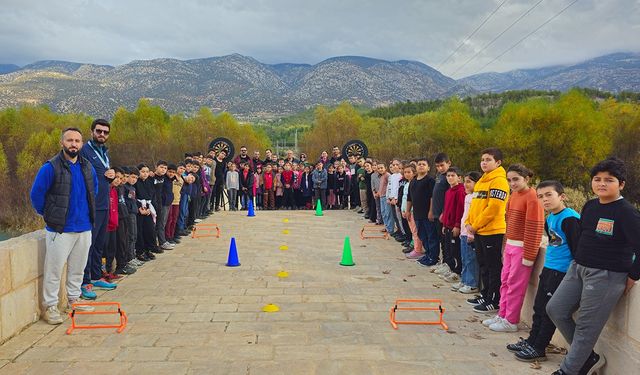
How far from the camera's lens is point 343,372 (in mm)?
4250

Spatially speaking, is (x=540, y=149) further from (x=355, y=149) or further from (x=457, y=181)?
(x=457, y=181)

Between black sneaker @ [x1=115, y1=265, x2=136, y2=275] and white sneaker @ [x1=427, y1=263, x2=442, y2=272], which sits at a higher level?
black sneaker @ [x1=115, y1=265, x2=136, y2=275]

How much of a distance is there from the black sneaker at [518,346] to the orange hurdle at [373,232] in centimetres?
650

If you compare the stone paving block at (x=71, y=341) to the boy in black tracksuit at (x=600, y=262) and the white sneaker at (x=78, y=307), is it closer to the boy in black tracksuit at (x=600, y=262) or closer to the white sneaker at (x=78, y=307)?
the white sneaker at (x=78, y=307)

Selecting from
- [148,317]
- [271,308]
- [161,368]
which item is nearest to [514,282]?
[271,308]

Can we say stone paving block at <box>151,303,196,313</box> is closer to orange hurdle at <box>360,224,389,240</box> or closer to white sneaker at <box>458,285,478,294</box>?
white sneaker at <box>458,285,478,294</box>

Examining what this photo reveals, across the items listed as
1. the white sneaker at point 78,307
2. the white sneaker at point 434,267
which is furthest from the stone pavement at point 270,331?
the white sneaker at point 78,307

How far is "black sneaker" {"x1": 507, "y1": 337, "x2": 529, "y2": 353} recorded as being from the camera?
4.72 metres

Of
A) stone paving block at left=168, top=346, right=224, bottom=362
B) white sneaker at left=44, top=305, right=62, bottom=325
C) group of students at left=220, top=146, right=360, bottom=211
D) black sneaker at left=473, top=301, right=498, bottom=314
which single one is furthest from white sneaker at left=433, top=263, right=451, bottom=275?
group of students at left=220, top=146, right=360, bottom=211

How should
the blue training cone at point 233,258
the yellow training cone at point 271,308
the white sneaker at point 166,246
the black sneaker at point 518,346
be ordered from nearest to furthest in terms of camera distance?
the black sneaker at point 518,346, the yellow training cone at point 271,308, the blue training cone at point 233,258, the white sneaker at point 166,246

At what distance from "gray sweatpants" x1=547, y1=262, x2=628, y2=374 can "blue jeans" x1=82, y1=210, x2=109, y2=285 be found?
5.94 m

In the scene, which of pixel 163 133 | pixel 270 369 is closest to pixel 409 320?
pixel 270 369

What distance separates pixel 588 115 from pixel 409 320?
43.6 meters

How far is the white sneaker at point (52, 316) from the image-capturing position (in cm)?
546
